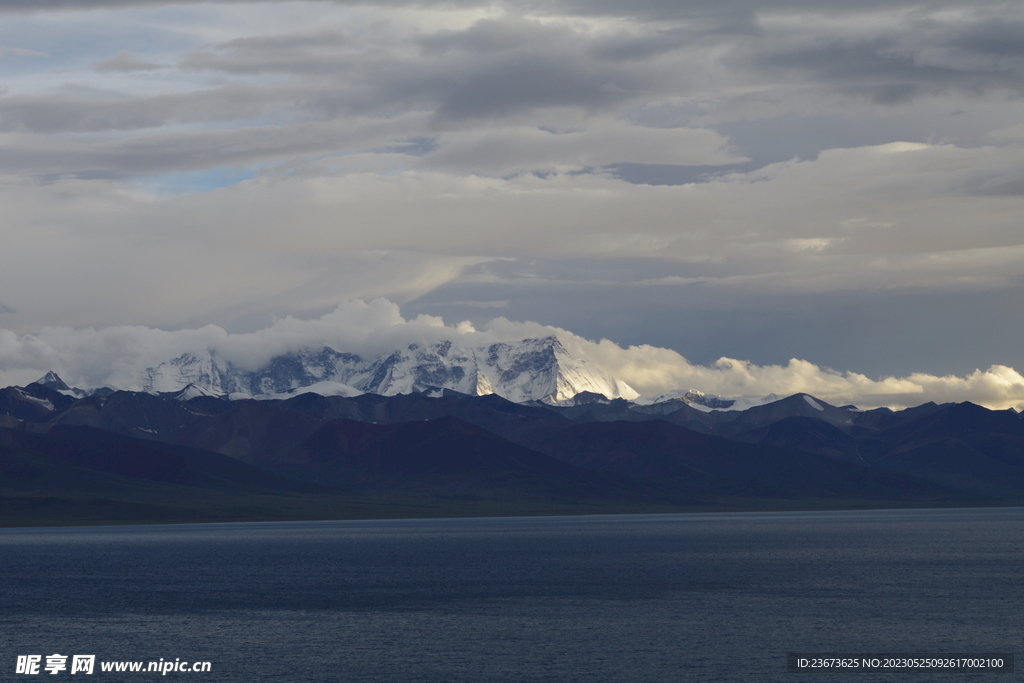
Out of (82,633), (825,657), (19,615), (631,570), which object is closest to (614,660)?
(825,657)

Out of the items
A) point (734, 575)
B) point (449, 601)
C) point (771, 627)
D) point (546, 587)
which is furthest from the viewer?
point (734, 575)

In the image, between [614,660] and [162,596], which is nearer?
[614,660]

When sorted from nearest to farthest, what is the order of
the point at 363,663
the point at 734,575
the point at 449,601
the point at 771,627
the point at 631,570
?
the point at 363,663
the point at 771,627
the point at 449,601
the point at 734,575
the point at 631,570

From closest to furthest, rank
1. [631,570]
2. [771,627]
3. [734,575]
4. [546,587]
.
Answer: [771,627], [546,587], [734,575], [631,570]

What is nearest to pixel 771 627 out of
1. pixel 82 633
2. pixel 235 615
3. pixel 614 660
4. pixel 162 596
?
pixel 614 660

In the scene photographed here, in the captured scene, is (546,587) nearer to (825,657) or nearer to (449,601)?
(449,601)

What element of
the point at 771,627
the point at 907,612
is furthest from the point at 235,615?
the point at 907,612

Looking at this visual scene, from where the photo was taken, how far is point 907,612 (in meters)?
115

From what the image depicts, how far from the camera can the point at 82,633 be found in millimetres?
105375

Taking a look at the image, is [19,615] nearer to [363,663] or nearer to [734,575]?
[363,663]

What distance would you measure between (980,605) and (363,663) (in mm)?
66179

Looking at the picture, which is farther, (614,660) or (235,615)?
(235,615)

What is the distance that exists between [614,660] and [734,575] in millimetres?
72524

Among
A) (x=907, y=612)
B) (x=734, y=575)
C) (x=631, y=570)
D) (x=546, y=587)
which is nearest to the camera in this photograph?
(x=907, y=612)
